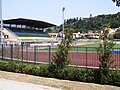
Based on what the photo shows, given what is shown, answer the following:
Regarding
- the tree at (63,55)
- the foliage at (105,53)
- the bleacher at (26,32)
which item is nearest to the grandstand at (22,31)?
the bleacher at (26,32)

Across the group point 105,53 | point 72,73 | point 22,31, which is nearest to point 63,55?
point 72,73

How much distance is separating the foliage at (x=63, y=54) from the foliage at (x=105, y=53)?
2.70 metres

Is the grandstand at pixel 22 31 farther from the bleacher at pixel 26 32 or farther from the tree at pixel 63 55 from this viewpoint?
the tree at pixel 63 55

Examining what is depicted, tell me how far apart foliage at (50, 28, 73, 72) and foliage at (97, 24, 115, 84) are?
270 cm

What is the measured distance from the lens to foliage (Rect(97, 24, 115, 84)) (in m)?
14.3

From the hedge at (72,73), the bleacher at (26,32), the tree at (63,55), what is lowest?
the hedge at (72,73)

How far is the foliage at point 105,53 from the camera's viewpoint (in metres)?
14.3

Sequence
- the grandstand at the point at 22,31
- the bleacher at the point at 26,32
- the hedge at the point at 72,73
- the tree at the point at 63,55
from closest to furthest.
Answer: the hedge at the point at 72,73 < the tree at the point at 63,55 < the grandstand at the point at 22,31 < the bleacher at the point at 26,32

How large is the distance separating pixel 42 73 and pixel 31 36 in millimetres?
75213

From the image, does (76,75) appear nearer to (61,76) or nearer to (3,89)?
(61,76)

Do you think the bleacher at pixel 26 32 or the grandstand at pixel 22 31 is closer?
the grandstand at pixel 22 31

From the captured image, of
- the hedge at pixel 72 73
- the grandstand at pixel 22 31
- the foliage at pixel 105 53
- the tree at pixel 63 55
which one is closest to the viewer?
the hedge at pixel 72 73

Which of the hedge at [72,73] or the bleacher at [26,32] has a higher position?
the bleacher at [26,32]

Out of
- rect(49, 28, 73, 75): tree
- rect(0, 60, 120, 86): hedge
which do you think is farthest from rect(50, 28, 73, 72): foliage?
rect(0, 60, 120, 86): hedge
